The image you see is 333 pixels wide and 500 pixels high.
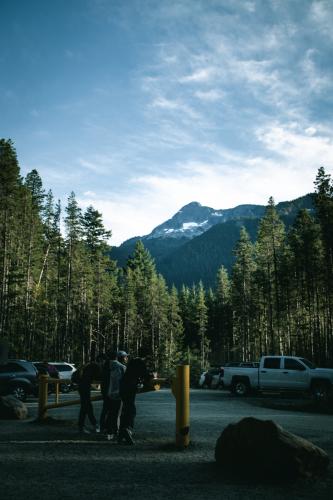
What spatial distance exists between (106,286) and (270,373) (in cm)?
3177

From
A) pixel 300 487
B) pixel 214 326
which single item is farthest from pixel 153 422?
pixel 214 326

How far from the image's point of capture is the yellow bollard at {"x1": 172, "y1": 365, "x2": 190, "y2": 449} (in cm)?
843

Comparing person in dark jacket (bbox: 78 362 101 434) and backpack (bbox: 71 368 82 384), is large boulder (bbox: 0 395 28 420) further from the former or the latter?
person in dark jacket (bbox: 78 362 101 434)

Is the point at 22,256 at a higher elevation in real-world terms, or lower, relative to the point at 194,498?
higher

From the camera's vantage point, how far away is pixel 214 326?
9981cm

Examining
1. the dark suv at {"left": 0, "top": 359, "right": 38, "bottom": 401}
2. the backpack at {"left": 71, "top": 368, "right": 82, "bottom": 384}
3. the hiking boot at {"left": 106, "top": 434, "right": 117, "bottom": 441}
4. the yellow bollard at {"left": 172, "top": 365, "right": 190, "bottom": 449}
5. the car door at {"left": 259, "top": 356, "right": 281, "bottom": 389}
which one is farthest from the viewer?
the car door at {"left": 259, "top": 356, "right": 281, "bottom": 389}

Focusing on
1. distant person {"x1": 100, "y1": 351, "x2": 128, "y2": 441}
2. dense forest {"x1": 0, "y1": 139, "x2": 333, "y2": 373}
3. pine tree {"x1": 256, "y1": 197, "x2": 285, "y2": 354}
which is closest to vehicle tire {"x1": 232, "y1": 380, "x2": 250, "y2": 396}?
dense forest {"x1": 0, "y1": 139, "x2": 333, "y2": 373}

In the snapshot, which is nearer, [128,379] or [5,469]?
[5,469]

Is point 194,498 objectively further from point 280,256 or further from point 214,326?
point 214,326

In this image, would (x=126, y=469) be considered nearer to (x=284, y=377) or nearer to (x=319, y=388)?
(x=284, y=377)

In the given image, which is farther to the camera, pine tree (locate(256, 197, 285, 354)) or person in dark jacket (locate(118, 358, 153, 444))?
pine tree (locate(256, 197, 285, 354))

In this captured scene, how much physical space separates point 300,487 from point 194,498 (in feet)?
4.71

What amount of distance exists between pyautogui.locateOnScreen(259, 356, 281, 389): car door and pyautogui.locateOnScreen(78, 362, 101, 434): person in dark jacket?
43.5 feet

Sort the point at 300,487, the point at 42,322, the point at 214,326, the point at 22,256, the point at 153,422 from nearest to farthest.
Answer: the point at 300,487 → the point at 153,422 → the point at 22,256 → the point at 42,322 → the point at 214,326
